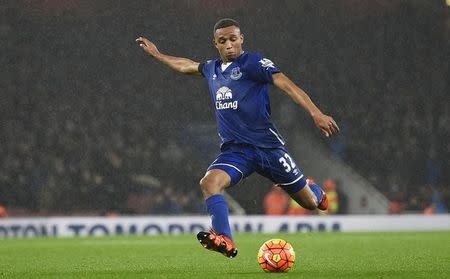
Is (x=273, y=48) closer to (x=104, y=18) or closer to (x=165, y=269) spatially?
(x=104, y=18)

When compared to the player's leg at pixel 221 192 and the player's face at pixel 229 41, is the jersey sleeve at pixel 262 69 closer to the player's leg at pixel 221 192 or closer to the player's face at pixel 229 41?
the player's face at pixel 229 41

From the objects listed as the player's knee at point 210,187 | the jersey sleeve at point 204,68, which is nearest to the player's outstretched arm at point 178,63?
the jersey sleeve at point 204,68

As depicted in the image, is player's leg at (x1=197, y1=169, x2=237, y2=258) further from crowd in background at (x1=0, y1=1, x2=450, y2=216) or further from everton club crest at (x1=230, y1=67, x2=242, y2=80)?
crowd in background at (x1=0, y1=1, x2=450, y2=216)

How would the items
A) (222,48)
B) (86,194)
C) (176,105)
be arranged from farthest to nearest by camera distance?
(176,105) → (86,194) → (222,48)

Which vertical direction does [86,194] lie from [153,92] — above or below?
below

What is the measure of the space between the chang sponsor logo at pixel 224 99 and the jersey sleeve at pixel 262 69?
0.81 ft

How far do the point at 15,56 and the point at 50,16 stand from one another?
51.1 inches

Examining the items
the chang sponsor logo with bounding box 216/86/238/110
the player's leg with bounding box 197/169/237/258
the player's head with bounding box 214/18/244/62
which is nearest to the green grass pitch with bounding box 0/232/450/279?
the player's leg with bounding box 197/169/237/258

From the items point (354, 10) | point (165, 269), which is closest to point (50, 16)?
Answer: point (354, 10)

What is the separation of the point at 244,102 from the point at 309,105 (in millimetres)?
855

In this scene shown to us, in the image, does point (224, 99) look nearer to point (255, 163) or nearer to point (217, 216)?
point (255, 163)

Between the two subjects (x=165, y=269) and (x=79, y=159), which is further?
(x=79, y=159)

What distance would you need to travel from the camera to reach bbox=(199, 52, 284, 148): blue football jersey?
8242 millimetres

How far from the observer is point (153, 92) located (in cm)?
2434
